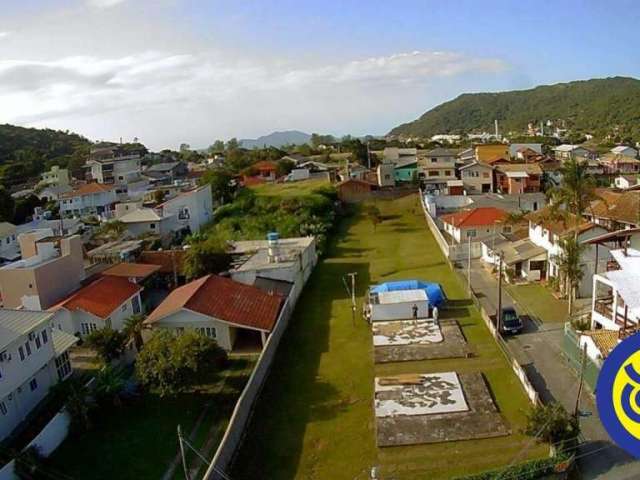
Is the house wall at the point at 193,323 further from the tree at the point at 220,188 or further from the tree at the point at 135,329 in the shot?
the tree at the point at 220,188

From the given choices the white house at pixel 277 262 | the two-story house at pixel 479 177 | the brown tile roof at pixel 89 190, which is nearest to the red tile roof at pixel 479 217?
the white house at pixel 277 262

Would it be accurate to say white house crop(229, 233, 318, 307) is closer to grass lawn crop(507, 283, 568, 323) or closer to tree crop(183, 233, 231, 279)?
tree crop(183, 233, 231, 279)

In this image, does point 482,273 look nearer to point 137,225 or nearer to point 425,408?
point 425,408

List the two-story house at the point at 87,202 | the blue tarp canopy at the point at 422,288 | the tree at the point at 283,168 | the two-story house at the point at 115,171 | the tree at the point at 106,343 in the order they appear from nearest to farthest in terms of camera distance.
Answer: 1. the tree at the point at 106,343
2. the blue tarp canopy at the point at 422,288
3. the two-story house at the point at 87,202
4. the tree at the point at 283,168
5. the two-story house at the point at 115,171

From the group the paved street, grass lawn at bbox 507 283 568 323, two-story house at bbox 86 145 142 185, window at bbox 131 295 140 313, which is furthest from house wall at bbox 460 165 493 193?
two-story house at bbox 86 145 142 185

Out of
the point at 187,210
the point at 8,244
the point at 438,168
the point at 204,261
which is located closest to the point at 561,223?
the point at 204,261

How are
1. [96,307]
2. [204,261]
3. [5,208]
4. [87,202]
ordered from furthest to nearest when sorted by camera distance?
[87,202], [5,208], [204,261], [96,307]

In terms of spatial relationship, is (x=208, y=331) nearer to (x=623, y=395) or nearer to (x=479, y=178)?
(x=623, y=395)
